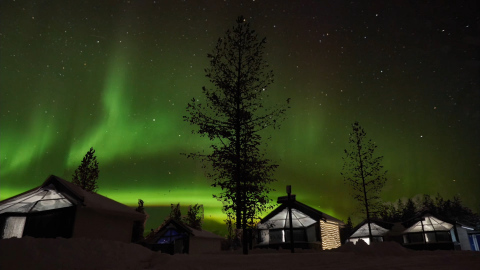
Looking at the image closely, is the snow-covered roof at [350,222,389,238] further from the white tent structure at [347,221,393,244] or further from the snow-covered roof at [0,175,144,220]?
the snow-covered roof at [0,175,144,220]

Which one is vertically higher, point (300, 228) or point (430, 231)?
point (300, 228)

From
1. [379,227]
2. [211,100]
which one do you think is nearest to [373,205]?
[379,227]

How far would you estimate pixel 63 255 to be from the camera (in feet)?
17.2

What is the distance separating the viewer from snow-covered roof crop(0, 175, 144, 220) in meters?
13.8

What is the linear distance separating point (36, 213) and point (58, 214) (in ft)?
5.33

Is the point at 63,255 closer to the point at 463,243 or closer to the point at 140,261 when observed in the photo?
the point at 140,261

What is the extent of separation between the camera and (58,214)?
1416 centimetres

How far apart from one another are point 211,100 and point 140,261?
11031mm

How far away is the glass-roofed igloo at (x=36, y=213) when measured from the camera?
14.1 meters

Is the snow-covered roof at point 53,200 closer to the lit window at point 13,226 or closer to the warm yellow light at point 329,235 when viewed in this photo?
the lit window at point 13,226

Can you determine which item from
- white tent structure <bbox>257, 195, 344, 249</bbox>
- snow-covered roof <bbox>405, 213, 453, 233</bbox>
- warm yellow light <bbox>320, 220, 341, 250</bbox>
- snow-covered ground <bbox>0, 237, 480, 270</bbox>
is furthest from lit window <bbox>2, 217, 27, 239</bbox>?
snow-covered roof <bbox>405, 213, 453, 233</bbox>

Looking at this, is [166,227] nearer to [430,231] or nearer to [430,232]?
[430,231]

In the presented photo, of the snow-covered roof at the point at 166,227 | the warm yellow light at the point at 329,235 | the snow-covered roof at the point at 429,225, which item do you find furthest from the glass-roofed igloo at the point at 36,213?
the snow-covered roof at the point at 429,225

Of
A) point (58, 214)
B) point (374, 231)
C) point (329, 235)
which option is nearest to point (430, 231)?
point (374, 231)
